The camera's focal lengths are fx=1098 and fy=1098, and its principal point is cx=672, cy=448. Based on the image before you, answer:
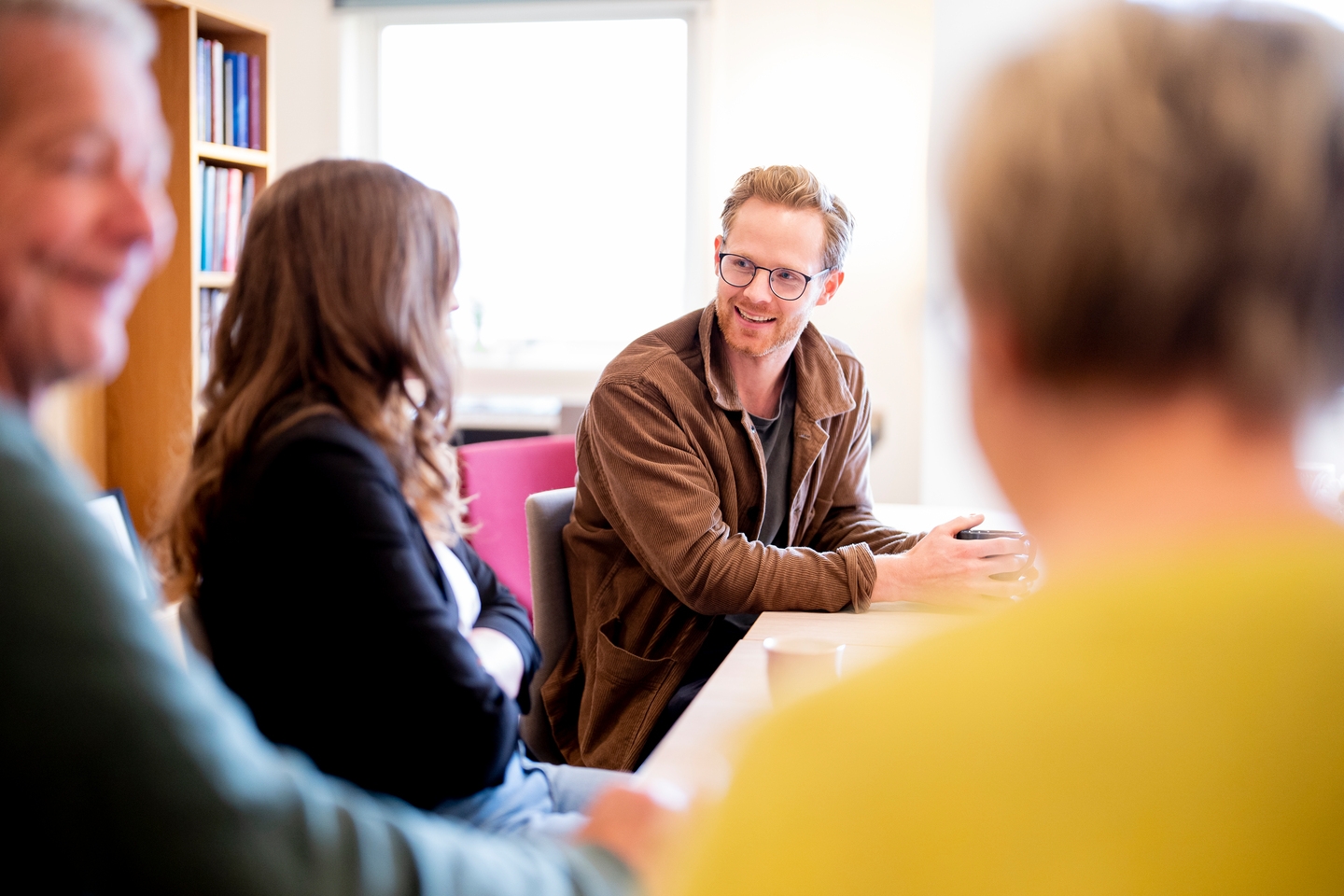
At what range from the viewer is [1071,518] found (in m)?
0.53

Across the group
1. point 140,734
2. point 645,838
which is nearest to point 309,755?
point 645,838

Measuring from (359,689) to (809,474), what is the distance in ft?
3.82

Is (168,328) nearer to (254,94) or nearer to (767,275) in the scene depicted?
(254,94)

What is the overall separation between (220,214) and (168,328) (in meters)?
0.42

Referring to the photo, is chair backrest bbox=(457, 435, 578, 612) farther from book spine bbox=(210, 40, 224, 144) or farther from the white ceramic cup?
book spine bbox=(210, 40, 224, 144)

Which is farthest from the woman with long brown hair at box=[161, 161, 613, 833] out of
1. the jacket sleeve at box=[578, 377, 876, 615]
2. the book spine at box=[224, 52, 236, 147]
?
the book spine at box=[224, 52, 236, 147]

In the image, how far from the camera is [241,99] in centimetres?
368

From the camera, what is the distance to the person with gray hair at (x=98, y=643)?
544 millimetres

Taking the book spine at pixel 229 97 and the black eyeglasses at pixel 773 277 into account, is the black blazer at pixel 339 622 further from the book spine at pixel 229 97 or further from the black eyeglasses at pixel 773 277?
the book spine at pixel 229 97

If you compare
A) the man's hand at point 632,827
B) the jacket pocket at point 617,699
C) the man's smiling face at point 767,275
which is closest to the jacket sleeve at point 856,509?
the man's smiling face at point 767,275

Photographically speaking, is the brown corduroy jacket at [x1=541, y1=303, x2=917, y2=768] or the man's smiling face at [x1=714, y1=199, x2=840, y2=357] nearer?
the brown corduroy jacket at [x1=541, y1=303, x2=917, y2=768]

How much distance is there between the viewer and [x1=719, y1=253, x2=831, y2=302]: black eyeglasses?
2.03m

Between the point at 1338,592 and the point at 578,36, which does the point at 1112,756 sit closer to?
the point at 1338,592

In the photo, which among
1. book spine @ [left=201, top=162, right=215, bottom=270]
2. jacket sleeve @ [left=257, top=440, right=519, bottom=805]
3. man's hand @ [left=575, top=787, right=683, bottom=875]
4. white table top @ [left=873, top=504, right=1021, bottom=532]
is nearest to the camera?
man's hand @ [left=575, top=787, right=683, bottom=875]
